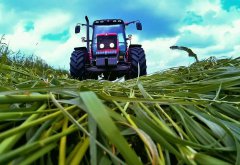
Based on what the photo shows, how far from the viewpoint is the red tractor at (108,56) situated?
995 cm

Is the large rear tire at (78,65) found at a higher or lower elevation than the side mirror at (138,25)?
lower

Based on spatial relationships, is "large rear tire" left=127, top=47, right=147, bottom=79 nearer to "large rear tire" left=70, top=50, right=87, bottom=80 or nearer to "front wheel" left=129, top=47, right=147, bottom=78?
"front wheel" left=129, top=47, right=147, bottom=78

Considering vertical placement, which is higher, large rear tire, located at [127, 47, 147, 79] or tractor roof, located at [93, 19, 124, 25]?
tractor roof, located at [93, 19, 124, 25]

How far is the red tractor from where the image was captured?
995cm

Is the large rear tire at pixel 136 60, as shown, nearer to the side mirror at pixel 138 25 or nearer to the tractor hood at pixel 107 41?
the tractor hood at pixel 107 41

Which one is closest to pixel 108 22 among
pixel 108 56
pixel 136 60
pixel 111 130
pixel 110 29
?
pixel 110 29

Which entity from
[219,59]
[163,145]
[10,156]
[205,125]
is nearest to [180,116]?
[205,125]

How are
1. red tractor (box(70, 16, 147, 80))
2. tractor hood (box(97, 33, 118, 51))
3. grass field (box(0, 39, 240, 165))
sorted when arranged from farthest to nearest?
tractor hood (box(97, 33, 118, 51))
red tractor (box(70, 16, 147, 80))
grass field (box(0, 39, 240, 165))

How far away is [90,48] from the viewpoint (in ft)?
34.6

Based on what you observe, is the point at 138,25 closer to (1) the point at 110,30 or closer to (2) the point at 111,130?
(1) the point at 110,30

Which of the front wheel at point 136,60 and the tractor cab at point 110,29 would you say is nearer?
the front wheel at point 136,60

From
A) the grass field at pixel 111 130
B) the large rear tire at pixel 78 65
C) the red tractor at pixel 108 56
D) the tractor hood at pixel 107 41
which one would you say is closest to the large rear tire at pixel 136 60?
the red tractor at pixel 108 56

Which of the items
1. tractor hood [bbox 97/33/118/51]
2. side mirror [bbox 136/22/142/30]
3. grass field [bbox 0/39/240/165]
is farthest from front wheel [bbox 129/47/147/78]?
grass field [bbox 0/39/240/165]

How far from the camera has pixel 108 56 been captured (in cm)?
1015
